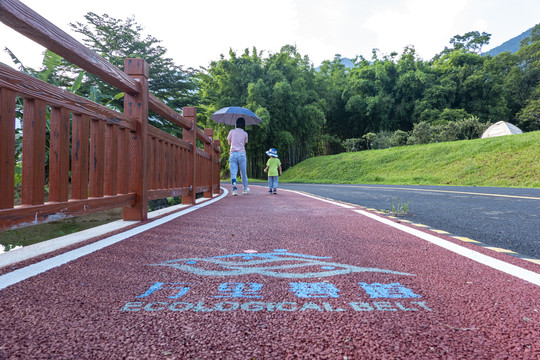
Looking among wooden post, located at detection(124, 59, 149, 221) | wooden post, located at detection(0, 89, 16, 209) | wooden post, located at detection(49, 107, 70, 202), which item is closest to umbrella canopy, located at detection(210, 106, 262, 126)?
wooden post, located at detection(124, 59, 149, 221)

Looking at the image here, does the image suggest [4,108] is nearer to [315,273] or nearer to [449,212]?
[315,273]

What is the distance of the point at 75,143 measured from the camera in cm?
246

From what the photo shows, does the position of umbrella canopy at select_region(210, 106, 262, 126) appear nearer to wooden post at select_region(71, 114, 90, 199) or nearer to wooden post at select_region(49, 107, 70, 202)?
wooden post at select_region(71, 114, 90, 199)

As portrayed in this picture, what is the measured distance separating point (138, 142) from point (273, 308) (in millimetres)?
2705

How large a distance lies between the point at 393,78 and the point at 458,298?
1498 inches

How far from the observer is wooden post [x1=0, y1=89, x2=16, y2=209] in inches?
69.6

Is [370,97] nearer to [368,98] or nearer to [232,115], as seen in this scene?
[368,98]

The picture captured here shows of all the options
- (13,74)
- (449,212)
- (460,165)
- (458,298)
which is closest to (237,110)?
(449,212)

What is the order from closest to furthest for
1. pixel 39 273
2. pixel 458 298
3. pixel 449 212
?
pixel 458 298 < pixel 39 273 < pixel 449 212

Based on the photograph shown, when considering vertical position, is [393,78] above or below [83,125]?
above

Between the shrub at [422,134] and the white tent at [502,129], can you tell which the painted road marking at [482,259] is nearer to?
the shrub at [422,134]

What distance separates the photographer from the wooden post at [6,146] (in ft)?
5.80

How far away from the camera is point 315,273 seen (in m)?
1.83

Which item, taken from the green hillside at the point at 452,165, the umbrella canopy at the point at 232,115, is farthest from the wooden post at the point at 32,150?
the green hillside at the point at 452,165
